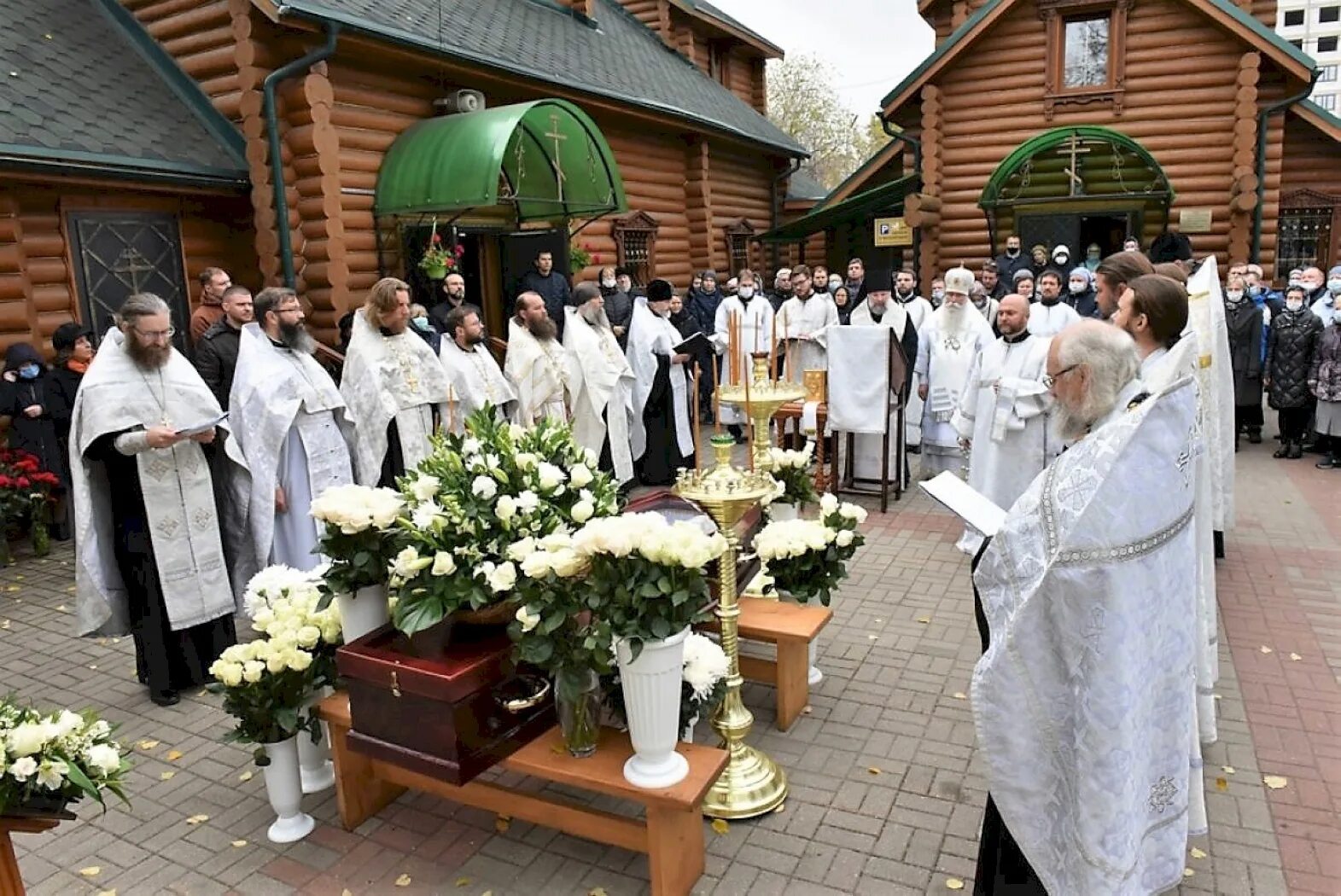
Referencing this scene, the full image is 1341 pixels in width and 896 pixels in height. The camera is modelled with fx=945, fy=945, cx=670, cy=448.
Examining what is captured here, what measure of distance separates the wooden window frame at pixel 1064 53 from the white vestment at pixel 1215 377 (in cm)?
1090

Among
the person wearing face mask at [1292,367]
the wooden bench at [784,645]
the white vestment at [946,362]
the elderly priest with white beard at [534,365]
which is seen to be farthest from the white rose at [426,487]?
the person wearing face mask at [1292,367]

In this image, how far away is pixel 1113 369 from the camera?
286 centimetres

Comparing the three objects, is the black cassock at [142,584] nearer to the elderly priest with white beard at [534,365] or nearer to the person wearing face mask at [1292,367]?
the elderly priest with white beard at [534,365]

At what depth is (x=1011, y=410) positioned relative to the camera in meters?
6.29

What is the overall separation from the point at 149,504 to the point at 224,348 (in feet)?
3.77

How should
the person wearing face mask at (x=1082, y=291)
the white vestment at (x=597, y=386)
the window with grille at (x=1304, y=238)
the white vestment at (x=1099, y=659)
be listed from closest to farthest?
1. the white vestment at (x=1099, y=659)
2. the white vestment at (x=597, y=386)
3. the person wearing face mask at (x=1082, y=291)
4. the window with grille at (x=1304, y=238)

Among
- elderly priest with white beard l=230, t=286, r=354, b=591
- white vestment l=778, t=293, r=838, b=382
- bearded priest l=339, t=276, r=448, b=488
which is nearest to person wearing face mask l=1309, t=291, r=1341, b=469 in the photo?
white vestment l=778, t=293, r=838, b=382

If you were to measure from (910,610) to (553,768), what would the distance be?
342 centimetres

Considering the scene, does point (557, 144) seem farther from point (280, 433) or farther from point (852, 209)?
point (852, 209)

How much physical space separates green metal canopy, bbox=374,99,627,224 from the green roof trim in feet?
23.7

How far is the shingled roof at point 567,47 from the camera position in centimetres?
974

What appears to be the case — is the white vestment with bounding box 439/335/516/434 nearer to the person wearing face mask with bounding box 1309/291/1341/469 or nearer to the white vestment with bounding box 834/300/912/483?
the white vestment with bounding box 834/300/912/483

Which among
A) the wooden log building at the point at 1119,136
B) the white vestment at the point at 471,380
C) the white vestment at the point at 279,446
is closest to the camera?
the white vestment at the point at 279,446

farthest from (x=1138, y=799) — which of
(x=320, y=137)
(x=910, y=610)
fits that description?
(x=320, y=137)
